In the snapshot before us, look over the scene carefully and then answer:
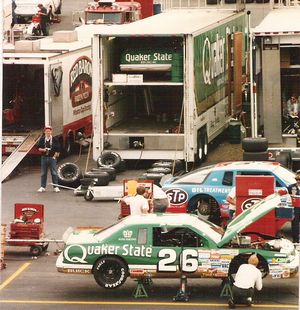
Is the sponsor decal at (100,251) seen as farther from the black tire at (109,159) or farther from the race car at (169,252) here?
the black tire at (109,159)

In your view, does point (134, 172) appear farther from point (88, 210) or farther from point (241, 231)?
point (241, 231)

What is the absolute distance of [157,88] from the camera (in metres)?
37.0

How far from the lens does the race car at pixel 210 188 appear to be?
1115 inches

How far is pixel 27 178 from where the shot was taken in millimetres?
34750

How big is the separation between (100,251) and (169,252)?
1107mm

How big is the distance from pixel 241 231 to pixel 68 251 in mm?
2897

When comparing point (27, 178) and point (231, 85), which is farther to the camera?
point (231, 85)

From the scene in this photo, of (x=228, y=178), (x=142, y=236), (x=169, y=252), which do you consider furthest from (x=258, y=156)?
(x=169, y=252)

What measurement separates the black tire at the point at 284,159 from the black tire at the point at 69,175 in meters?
4.64

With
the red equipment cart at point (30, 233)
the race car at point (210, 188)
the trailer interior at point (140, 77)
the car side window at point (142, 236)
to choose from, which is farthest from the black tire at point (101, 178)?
the car side window at point (142, 236)

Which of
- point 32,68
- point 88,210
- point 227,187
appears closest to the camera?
point 227,187

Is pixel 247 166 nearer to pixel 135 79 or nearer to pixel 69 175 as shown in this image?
pixel 69 175

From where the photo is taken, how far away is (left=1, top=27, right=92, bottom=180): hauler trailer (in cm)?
3550

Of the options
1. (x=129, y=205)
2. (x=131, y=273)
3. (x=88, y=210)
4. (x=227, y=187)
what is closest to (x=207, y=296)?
(x=131, y=273)
